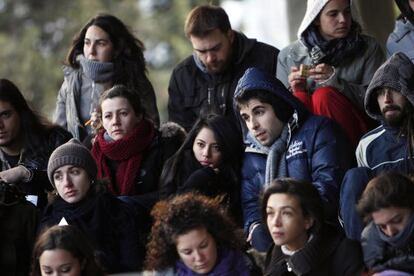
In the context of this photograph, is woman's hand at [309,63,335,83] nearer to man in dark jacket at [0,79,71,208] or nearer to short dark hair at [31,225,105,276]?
man in dark jacket at [0,79,71,208]

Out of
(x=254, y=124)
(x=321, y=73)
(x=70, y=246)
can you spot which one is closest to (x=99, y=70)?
(x=321, y=73)

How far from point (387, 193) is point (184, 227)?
1.04 m

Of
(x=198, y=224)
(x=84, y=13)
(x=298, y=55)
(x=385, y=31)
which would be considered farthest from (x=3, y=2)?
(x=198, y=224)

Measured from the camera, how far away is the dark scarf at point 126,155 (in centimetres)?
792

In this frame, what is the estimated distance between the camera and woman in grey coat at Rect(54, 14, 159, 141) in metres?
8.73

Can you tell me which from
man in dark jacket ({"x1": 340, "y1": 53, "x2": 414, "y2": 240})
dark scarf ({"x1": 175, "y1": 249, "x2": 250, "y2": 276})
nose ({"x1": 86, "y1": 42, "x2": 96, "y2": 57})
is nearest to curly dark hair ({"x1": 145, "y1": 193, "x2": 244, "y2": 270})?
dark scarf ({"x1": 175, "y1": 249, "x2": 250, "y2": 276})

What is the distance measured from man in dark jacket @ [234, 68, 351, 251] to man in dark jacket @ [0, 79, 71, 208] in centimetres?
136

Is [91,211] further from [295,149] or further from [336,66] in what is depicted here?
[336,66]

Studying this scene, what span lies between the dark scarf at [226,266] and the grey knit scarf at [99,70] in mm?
2302

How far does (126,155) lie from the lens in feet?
26.0

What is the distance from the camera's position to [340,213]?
702 centimetres

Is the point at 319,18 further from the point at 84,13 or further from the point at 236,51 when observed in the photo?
the point at 84,13

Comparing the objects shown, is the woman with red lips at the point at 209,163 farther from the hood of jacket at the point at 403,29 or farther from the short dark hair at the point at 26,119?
the hood of jacket at the point at 403,29

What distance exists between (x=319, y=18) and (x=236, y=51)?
0.65m
